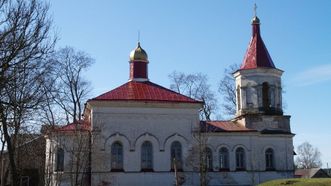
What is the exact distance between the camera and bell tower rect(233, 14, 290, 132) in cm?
3262

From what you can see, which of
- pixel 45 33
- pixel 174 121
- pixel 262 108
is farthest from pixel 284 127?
pixel 45 33

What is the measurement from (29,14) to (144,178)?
1755cm

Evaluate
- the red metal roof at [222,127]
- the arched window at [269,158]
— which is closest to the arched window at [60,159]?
the red metal roof at [222,127]

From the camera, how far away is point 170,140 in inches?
1183

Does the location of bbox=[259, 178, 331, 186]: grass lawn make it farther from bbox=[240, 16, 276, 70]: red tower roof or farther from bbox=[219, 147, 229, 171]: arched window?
bbox=[240, 16, 276, 70]: red tower roof

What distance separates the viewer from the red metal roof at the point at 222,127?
31484 mm

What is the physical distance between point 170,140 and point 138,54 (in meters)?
7.48

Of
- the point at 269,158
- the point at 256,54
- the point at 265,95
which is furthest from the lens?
the point at 256,54

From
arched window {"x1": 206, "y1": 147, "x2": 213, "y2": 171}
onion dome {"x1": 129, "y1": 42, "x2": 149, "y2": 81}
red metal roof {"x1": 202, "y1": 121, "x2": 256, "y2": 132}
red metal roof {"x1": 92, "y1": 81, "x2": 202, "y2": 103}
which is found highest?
onion dome {"x1": 129, "y1": 42, "x2": 149, "y2": 81}

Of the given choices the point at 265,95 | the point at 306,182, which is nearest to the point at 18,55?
the point at 306,182

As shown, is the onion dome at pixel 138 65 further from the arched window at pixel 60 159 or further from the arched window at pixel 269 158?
the arched window at pixel 269 158

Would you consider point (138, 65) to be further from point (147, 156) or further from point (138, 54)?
point (147, 156)

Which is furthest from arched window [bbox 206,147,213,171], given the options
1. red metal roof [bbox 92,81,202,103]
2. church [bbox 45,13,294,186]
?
red metal roof [bbox 92,81,202,103]

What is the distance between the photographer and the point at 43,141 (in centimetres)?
3412
